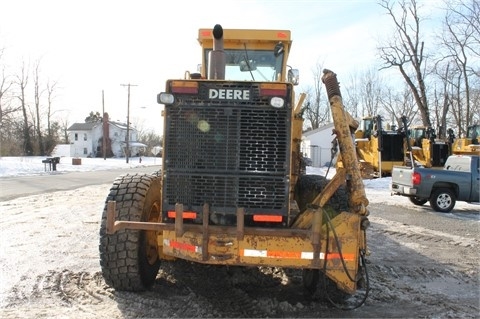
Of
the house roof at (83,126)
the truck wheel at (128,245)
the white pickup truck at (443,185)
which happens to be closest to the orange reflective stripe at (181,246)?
the truck wheel at (128,245)

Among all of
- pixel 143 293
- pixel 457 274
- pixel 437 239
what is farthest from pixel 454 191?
pixel 143 293

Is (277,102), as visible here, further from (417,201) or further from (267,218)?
(417,201)

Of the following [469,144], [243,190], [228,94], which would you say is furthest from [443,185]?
[228,94]

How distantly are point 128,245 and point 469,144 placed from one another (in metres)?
20.6

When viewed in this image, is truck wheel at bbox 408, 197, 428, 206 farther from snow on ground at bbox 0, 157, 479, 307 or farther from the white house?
the white house

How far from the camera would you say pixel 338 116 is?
489 centimetres

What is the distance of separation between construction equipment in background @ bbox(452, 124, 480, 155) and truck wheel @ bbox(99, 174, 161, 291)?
18.5 metres

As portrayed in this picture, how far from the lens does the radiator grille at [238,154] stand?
14.9 ft

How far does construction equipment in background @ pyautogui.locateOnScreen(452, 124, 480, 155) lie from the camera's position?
20547 mm

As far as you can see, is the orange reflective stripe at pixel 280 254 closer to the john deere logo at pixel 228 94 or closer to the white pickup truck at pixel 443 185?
the john deere logo at pixel 228 94

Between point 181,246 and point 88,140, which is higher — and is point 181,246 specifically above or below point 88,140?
below

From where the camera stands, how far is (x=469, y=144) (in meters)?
21.8

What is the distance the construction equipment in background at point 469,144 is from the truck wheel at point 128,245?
18.5m

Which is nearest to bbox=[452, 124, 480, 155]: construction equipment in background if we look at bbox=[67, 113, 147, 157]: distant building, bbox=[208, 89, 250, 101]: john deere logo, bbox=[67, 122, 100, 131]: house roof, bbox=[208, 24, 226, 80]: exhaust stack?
bbox=[208, 24, 226, 80]: exhaust stack
